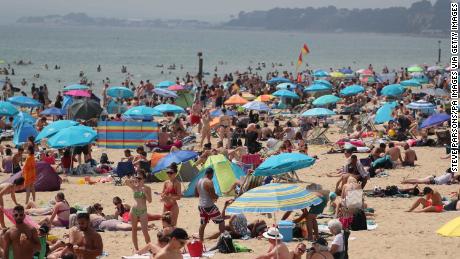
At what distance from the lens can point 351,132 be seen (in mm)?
23312

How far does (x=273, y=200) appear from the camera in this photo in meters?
10.0

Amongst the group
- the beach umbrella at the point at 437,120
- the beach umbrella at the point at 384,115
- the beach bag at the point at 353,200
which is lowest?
the beach umbrella at the point at 384,115

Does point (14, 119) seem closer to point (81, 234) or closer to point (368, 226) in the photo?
point (368, 226)

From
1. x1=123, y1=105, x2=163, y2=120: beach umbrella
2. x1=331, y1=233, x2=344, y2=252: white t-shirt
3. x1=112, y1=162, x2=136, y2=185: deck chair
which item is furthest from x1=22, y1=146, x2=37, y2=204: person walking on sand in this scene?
x1=123, y1=105, x2=163, y2=120: beach umbrella

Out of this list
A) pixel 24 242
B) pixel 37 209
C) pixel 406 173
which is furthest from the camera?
pixel 406 173

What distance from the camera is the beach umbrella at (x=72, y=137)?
1677 cm

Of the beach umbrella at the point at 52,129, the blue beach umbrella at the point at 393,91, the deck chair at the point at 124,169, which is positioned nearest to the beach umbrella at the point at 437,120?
the deck chair at the point at 124,169

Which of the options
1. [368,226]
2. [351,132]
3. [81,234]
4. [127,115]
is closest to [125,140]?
[127,115]

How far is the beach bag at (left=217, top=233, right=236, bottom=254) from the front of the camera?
1070 centimetres

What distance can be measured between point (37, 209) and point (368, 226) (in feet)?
16.6

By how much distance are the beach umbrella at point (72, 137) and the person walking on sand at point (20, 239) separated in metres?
8.64

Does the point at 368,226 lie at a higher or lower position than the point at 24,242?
lower

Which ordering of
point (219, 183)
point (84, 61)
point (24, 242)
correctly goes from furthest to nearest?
point (84, 61) < point (219, 183) < point (24, 242)

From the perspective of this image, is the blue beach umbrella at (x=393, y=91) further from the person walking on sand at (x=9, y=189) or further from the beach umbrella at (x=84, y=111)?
the person walking on sand at (x=9, y=189)
